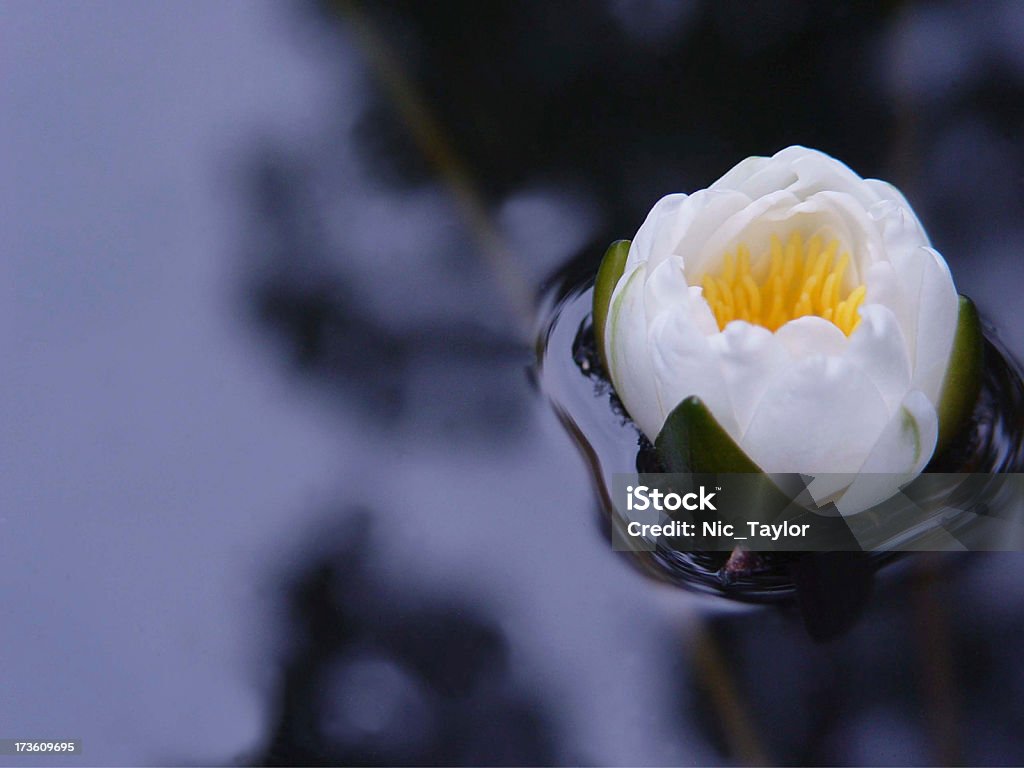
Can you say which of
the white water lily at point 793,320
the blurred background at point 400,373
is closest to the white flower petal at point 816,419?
the white water lily at point 793,320

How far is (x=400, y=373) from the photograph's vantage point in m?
0.65

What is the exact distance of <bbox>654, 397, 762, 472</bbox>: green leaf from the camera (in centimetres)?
49

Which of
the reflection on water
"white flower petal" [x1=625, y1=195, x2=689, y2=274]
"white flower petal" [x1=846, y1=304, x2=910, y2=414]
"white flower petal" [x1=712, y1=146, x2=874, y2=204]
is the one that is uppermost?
"white flower petal" [x1=712, y1=146, x2=874, y2=204]

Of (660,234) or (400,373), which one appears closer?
(660,234)

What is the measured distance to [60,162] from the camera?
0.75 meters

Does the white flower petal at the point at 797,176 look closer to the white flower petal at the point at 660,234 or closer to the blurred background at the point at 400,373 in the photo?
the white flower petal at the point at 660,234

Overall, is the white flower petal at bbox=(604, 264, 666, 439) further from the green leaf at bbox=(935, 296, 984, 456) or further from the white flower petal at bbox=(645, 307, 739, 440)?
the green leaf at bbox=(935, 296, 984, 456)

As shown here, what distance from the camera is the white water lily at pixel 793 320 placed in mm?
484

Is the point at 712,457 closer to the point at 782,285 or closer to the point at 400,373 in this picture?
the point at 782,285

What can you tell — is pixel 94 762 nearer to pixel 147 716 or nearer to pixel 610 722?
pixel 147 716

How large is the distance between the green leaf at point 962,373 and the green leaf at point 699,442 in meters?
0.12

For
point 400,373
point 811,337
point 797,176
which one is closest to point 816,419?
point 811,337

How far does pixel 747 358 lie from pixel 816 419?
0.15 ft

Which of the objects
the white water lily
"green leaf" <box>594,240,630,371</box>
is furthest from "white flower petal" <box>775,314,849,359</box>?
"green leaf" <box>594,240,630,371</box>
